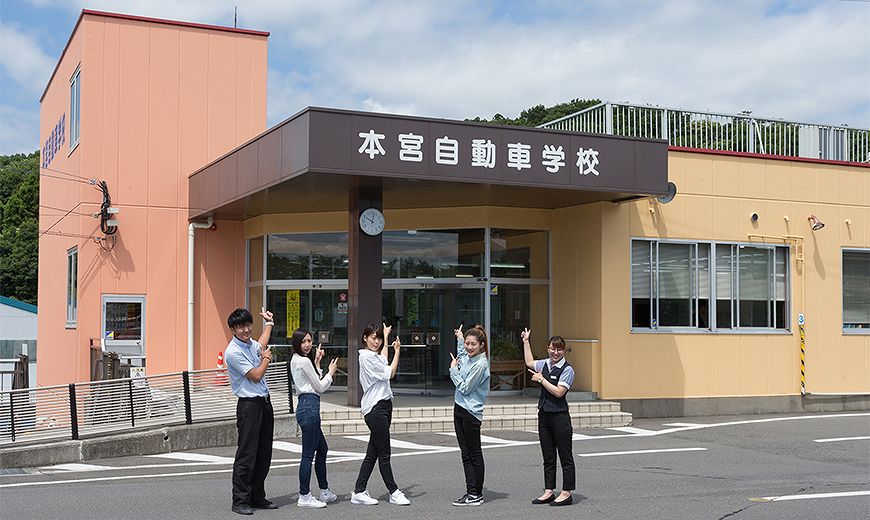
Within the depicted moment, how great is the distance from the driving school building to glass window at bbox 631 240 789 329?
0.12ft

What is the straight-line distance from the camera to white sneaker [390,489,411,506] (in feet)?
29.1

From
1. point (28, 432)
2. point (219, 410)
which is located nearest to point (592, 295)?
point (219, 410)

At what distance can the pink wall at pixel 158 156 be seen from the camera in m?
19.0

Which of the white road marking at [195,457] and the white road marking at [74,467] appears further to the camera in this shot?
the white road marking at [195,457]

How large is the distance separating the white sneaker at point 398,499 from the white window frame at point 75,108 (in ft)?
42.2

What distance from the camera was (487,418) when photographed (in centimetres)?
1517

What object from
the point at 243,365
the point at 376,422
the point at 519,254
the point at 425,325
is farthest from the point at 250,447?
the point at 519,254

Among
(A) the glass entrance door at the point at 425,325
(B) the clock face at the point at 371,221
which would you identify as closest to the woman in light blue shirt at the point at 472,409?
(B) the clock face at the point at 371,221

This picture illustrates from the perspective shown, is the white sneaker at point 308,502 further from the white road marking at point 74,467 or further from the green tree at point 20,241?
the green tree at point 20,241

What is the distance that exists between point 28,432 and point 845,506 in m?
9.66

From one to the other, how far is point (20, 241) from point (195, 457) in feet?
137

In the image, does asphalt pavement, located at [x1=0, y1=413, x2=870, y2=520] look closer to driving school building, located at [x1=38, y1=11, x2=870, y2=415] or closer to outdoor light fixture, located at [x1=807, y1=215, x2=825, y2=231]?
driving school building, located at [x1=38, y1=11, x2=870, y2=415]

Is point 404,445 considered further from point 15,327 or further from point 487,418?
point 15,327

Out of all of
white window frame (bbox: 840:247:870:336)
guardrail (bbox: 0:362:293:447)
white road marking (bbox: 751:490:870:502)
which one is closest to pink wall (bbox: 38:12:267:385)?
guardrail (bbox: 0:362:293:447)
